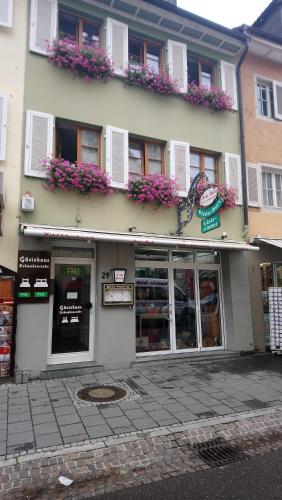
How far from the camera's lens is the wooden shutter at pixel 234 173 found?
32.7 feet

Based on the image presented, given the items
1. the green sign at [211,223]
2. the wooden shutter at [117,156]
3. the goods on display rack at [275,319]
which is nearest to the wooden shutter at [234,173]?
the green sign at [211,223]

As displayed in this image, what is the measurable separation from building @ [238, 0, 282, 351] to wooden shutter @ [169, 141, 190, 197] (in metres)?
2.25

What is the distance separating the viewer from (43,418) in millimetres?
5152

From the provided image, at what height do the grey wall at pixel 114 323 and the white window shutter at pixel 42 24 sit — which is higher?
the white window shutter at pixel 42 24

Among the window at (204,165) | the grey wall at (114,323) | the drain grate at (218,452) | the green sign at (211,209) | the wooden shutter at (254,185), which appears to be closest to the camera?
the drain grate at (218,452)

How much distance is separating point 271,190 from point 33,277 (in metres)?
7.76

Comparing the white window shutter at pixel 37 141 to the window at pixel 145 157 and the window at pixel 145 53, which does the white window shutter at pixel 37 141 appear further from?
the window at pixel 145 53

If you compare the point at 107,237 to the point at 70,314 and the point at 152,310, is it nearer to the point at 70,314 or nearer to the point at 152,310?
the point at 70,314

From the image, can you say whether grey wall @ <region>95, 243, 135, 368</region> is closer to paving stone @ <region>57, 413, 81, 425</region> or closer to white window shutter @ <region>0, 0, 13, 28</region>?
paving stone @ <region>57, 413, 81, 425</region>

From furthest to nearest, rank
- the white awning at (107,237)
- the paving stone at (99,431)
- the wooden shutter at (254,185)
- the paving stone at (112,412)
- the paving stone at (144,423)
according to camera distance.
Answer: the wooden shutter at (254,185)
the white awning at (107,237)
the paving stone at (112,412)
the paving stone at (144,423)
the paving stone at (99,431)

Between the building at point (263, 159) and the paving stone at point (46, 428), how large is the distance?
6667mm

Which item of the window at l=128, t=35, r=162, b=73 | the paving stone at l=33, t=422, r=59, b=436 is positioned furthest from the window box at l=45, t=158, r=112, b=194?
the paving stone at l=33, t=422, r=59, b=436

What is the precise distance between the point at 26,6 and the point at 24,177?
13.7 ft

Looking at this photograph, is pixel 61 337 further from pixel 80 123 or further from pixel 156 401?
pixel 80 123
